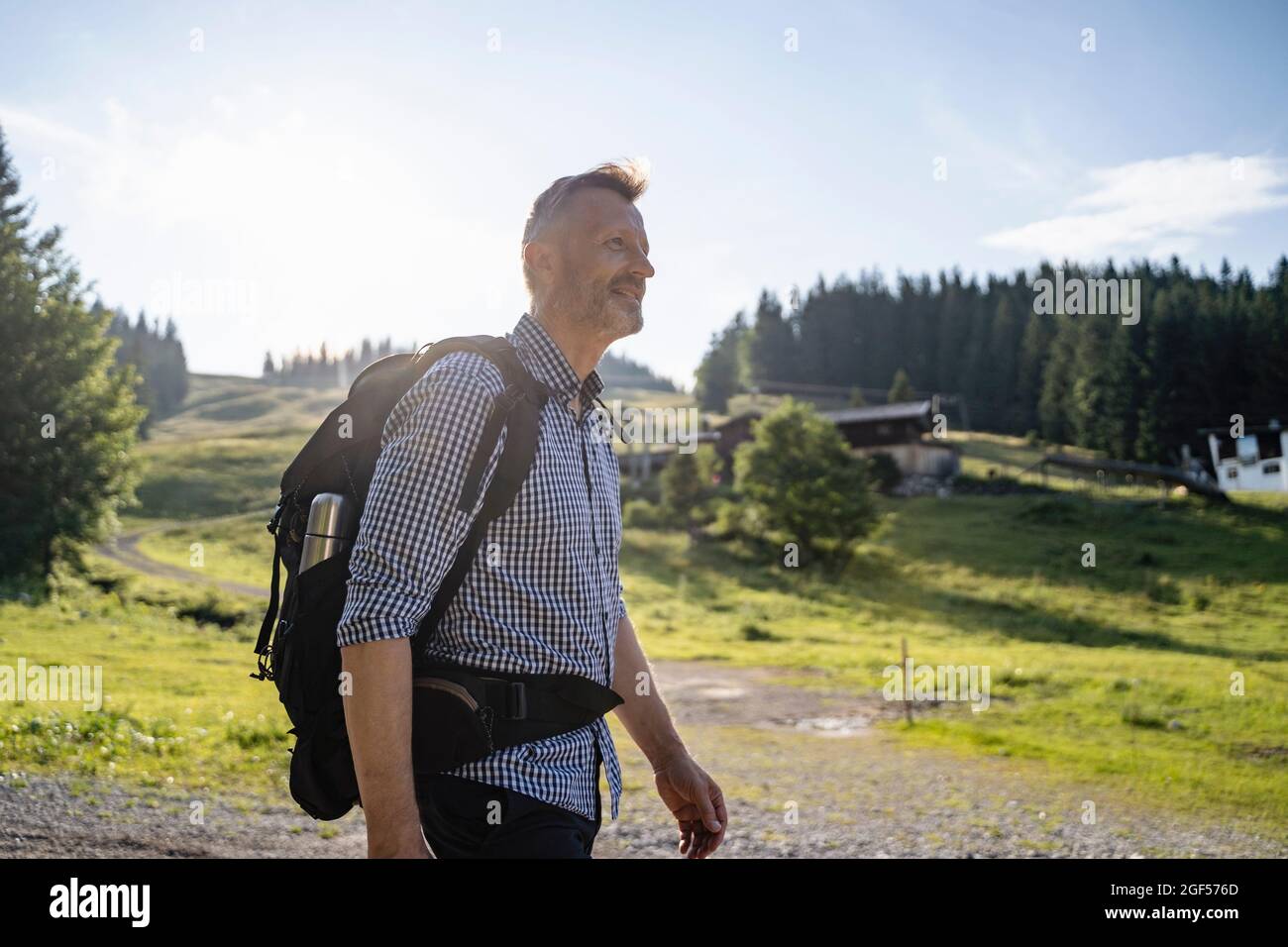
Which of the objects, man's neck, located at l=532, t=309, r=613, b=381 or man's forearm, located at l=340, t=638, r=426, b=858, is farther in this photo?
man's neck, located at l=532, t=309, r=613, b=381

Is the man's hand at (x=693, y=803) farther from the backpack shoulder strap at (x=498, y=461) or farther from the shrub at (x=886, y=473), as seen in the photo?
the shrub at (x=886, y=473)

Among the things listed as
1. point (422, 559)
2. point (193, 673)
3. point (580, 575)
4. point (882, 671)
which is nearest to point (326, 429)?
point (422, 559)

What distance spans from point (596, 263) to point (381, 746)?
1623 millimetres

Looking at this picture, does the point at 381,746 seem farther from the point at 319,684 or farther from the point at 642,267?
the point at 642,267

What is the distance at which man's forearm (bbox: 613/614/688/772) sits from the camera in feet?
10.6

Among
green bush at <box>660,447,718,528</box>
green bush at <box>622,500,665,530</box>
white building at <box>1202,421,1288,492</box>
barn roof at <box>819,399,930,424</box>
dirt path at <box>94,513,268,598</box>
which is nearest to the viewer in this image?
dirt path at <box>94,513,268,598</box>

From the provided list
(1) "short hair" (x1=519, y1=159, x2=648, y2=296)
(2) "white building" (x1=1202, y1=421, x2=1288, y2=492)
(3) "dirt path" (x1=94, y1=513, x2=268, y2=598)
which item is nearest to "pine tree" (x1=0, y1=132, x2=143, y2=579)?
(3) "dirt path" (x1=94, y1=513, x2=268, y2=598)

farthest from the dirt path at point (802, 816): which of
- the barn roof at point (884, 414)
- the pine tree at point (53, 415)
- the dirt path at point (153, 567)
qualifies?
the barn roof at point (884, 414)

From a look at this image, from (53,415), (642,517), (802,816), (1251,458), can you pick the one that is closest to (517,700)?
(802,816)

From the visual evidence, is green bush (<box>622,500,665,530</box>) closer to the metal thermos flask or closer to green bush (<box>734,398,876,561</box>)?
green bush (<box>734,398,876,561</box>)

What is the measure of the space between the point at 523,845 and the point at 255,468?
88645mm

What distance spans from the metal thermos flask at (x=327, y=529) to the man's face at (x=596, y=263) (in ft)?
3.31
